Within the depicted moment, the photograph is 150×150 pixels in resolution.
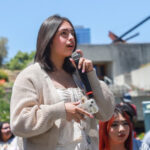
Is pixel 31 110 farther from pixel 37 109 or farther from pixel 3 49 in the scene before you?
pixel 3 49

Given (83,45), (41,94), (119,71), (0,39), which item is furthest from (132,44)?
(0,39)

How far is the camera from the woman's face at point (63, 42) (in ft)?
6.03

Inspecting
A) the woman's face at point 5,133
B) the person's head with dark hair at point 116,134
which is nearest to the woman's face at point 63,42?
the person's head with dark hair at point 116,134

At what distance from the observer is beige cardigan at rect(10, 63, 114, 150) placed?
157cm

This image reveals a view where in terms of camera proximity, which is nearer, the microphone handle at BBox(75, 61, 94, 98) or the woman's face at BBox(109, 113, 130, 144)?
the microphone handle at BBox(75, 61, 94, 98)

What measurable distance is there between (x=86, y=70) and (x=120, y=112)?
1.50 meters

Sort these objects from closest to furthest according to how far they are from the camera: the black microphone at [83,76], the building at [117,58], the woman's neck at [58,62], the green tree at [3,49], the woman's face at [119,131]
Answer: the black microphone at [83,76] → the woman's neck at [58,62] → the woman's face at [119,131] → the building at [117,58] → the green tree at [3,49]

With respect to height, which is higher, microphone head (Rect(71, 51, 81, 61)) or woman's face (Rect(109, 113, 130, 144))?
microphone head (Rect(71, 51, 81, 61))

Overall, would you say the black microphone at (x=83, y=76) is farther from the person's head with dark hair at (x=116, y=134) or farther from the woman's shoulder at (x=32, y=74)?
the person's head with dark hair at (x=116, y=134)

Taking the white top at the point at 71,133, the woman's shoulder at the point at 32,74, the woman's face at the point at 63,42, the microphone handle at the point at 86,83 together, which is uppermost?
the woman's face at the point at 63,42

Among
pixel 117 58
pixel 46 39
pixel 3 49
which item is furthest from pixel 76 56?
pixel 3 49

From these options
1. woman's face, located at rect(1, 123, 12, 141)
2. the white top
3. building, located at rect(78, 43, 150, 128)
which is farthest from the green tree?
the white top

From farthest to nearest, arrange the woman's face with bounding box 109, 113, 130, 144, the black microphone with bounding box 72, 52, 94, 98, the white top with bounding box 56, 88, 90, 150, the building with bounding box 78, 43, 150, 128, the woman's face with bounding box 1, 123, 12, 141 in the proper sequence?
1. the building with bounding box 78, 43, 150, 128
2. the woman's face with bounding box 1, 123, 12, 141
3. the woman's face with bounding box 109, 113, 130, 144
4. the black microphone with bounding box 72, 52, 94, 98
5. the white top with bounding box 56, 88, 90, 150

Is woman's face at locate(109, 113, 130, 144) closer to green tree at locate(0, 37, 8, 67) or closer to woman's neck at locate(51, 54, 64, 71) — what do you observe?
woman's neck at locate(51, 54, 64, 71)
